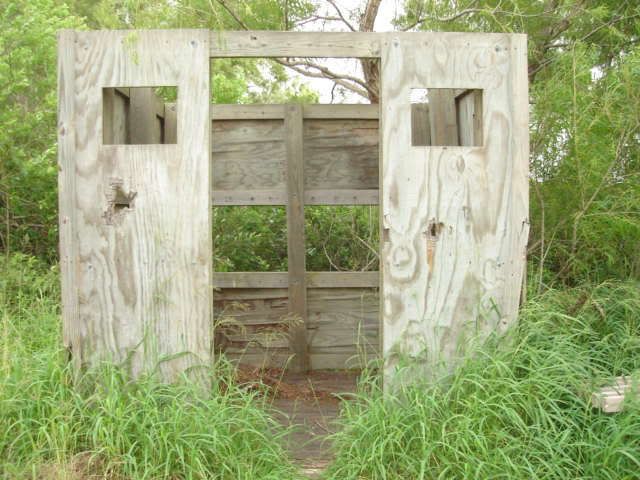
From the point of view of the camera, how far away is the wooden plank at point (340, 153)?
231 inches

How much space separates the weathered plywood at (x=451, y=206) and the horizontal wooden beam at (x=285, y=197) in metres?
1.96

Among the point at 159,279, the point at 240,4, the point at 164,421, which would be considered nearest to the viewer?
the point at 164,421

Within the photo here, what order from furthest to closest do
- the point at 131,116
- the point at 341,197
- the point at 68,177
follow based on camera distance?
the point at 341,197, the point at 131,116, the point at 68,177

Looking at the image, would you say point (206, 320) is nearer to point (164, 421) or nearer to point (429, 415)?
point (164, 421)

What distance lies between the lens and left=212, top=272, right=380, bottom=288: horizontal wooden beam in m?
5.89

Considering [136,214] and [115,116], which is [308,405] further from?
[115,116]

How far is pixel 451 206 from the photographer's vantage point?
3852mm

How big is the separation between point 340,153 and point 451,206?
2.19 metres

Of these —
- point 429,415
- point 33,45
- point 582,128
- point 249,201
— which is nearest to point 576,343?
point 429,415

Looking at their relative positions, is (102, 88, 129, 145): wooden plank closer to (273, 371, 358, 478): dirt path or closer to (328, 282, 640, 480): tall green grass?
(273, 371, 358, 478): dirt path

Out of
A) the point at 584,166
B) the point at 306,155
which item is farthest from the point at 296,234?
the point at 584,166

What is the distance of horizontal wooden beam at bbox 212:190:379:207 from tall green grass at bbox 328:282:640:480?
7.43ft

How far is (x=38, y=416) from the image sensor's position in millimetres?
3496

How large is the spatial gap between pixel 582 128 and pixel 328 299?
2511 millimetres
